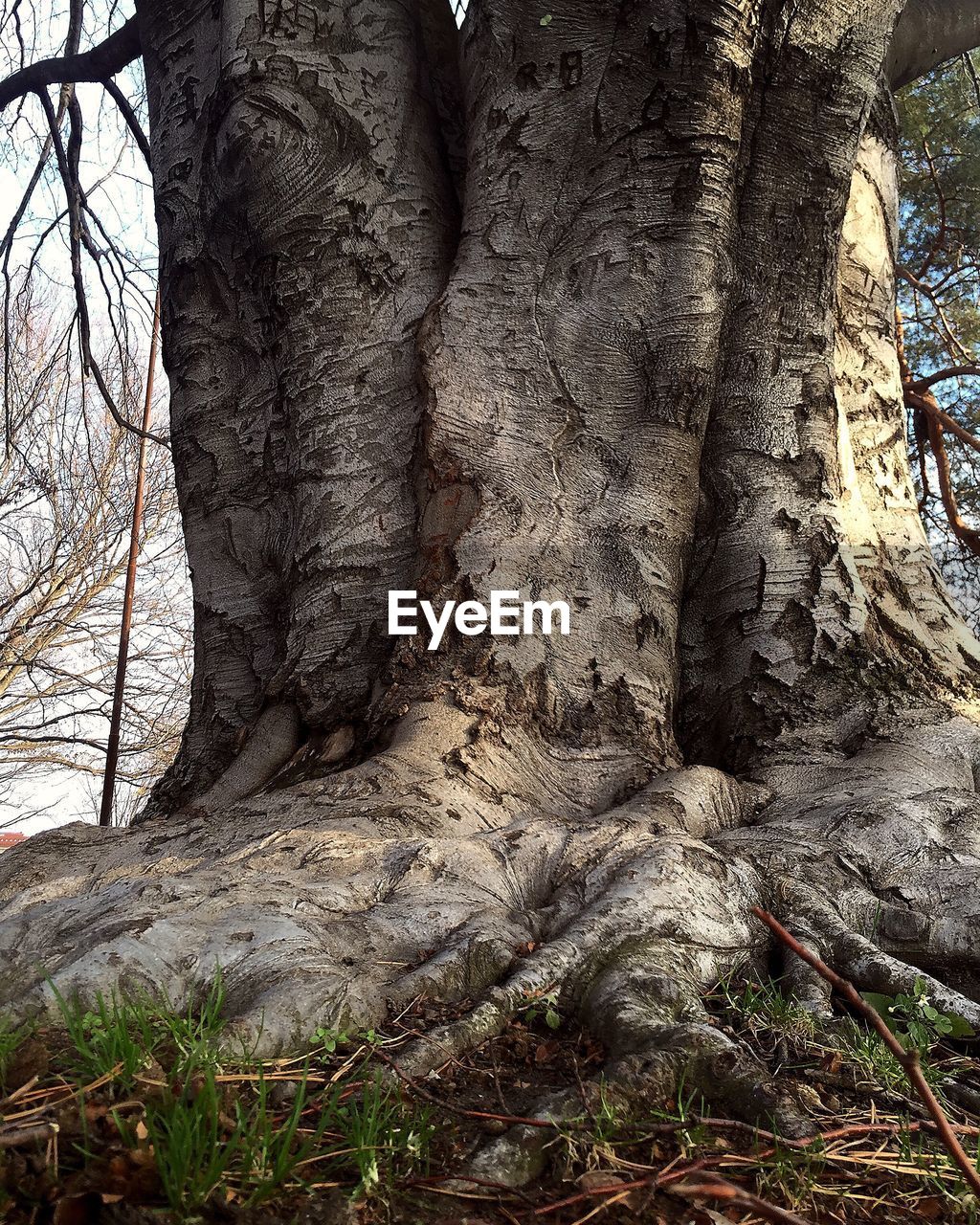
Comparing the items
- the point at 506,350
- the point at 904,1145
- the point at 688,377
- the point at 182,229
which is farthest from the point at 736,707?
the point at 182,229

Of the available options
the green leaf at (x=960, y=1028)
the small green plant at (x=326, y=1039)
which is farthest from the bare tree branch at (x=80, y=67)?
the green leaf at (x=960, y=1028)

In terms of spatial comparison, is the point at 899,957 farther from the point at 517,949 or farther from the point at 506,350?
the point at 506,350

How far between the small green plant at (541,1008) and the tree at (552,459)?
0.40m

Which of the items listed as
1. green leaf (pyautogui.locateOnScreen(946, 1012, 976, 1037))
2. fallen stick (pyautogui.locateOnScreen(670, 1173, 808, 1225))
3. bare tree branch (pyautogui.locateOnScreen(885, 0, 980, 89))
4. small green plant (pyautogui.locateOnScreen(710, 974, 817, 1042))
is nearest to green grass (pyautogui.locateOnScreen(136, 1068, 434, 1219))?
fallen stick (pyautogui.locateOnScreen(670, 1173, 808, 1225))

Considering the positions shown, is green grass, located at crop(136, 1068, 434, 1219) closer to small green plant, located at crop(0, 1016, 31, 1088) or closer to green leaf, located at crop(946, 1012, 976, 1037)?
small green plant, located at crop(0, 1016, 31, 1088)

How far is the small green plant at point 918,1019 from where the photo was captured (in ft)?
5.43

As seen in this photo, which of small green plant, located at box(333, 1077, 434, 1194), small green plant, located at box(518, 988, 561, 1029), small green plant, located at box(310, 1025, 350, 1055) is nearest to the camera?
small green plant, located at box(333, 1077, 434, 1194)

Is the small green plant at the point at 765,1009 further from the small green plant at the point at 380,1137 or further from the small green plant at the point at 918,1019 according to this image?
the small green plant at the point at 380,1137

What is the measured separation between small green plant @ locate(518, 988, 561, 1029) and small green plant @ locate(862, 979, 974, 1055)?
1.77 ft

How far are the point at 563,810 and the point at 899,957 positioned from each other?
901 mm

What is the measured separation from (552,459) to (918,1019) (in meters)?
1.91

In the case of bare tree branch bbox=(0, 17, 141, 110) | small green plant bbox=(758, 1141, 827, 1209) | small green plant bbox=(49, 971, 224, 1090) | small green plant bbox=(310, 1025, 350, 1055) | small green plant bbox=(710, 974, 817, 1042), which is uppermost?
bare tree branch bbox=(0, 17, 141, 110)

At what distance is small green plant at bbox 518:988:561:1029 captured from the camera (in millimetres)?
1622

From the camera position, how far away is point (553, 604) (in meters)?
2.89
